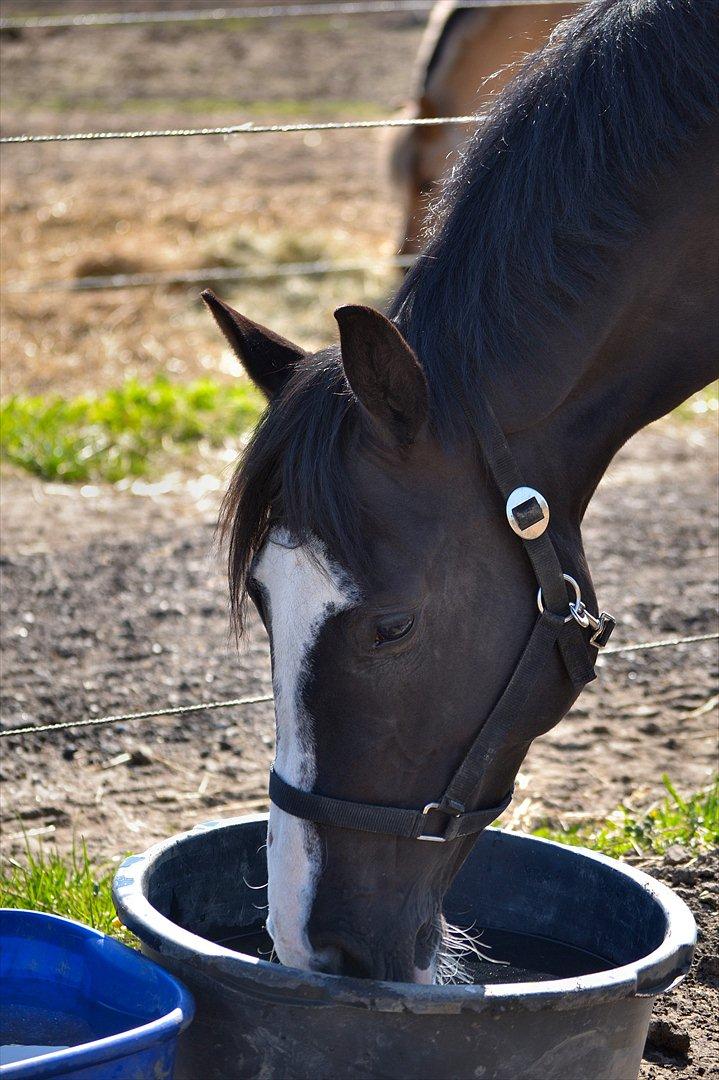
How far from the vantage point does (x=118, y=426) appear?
225 inches

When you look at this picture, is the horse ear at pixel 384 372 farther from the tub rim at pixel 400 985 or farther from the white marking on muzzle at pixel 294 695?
the tub rim at pixel 400 985

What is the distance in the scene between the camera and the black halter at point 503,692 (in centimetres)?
180

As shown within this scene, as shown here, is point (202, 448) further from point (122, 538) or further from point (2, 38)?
point (2, 38)

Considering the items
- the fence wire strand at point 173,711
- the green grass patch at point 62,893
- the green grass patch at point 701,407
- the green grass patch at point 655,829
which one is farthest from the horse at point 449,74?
the green grass patch at point 62,893

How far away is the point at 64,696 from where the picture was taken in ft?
11.7

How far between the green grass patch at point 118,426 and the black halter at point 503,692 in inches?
146

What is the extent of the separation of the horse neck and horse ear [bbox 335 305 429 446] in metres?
0.15

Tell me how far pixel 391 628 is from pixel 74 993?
67 cm

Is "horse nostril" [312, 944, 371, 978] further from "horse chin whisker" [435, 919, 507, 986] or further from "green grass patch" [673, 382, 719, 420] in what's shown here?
"green grass patch" [673, 382, 719, 420]

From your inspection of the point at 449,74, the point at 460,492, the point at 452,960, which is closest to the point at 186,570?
the point at 452,960

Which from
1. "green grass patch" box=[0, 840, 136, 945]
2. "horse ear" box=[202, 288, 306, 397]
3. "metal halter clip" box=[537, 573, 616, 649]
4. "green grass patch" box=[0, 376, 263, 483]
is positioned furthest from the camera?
"green grass patch" box=[0, 376, 263, 483]

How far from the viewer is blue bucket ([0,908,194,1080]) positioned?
1590 mm

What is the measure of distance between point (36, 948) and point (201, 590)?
264cm

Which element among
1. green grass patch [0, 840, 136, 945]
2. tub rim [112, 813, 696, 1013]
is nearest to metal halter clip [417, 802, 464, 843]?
tub rim [112, 813, 696, 1013]
